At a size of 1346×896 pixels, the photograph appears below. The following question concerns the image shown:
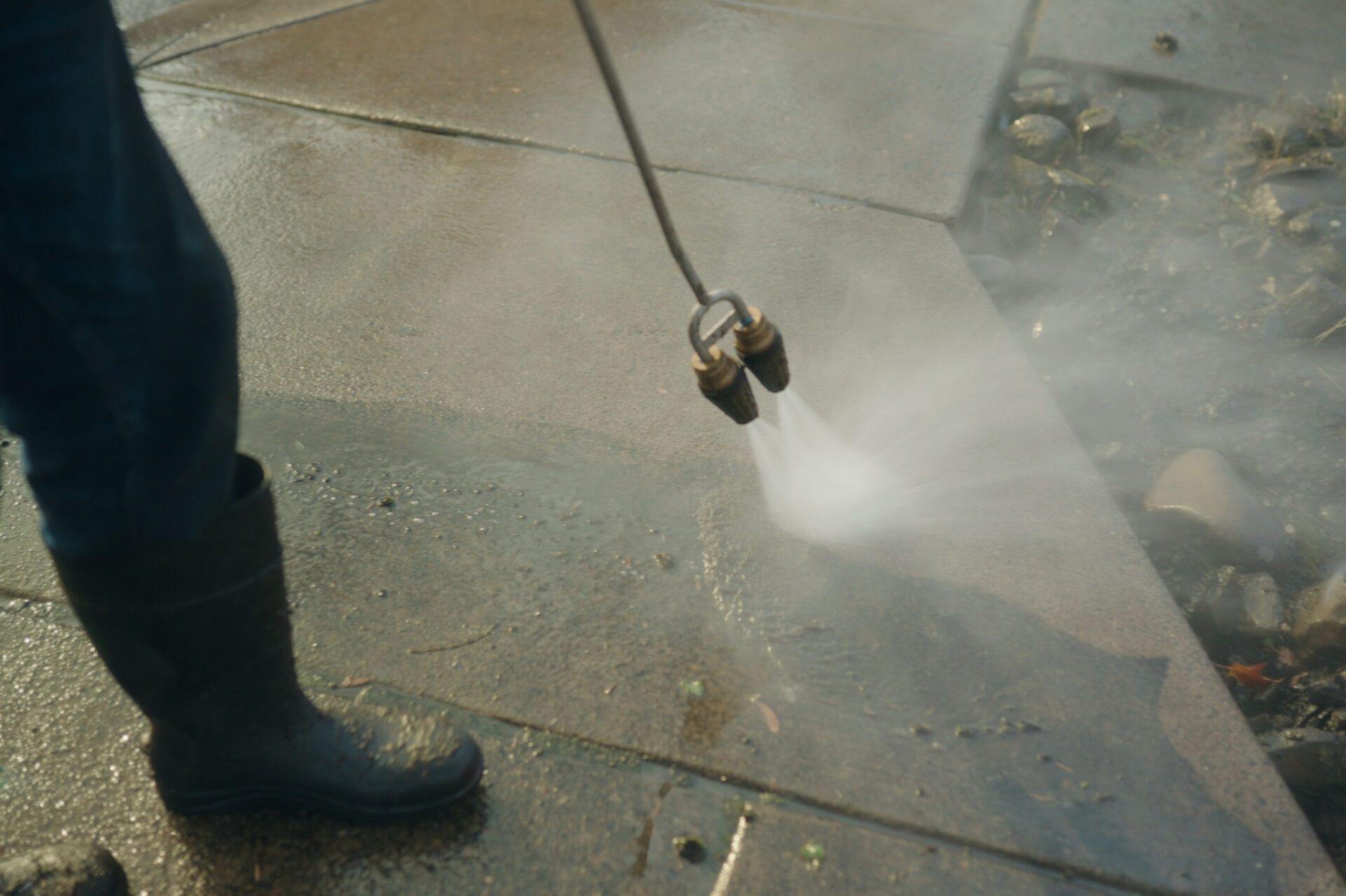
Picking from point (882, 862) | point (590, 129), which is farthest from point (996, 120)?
point (882, 862)

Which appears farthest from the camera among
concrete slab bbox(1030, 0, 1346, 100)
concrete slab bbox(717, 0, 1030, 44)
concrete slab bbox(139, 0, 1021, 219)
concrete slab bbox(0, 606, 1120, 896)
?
concrete slab bbox(717, 0, 1030, 44)

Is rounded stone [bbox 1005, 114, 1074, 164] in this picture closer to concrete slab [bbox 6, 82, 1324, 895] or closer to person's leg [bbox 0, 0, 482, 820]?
concrete slab [bbox 6, 82, 1324, 895]

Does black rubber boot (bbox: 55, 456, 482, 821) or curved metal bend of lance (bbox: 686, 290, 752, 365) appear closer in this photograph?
black rubber boot (bbox: 55, 456, 482, 821)

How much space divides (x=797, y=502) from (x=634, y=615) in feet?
1.59

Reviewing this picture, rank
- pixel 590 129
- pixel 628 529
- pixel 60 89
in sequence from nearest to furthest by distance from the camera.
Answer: pixel 60 89, pixel 628 529, pixel 590 129

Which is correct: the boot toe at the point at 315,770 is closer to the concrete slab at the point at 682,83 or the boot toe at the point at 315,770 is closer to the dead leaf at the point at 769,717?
the dead leaf at the point at 769,717


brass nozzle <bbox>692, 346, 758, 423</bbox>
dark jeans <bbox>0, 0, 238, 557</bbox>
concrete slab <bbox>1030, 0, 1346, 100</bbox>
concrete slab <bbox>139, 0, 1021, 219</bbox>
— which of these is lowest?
concrete slab <bbox>1030, 0, 1346, 100</bbox>

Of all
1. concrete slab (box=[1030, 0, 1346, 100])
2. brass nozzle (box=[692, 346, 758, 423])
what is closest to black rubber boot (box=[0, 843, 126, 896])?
brass nozzle (box=[692, 346, 758, 423])

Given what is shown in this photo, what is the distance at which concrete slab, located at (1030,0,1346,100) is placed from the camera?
14.3 feet

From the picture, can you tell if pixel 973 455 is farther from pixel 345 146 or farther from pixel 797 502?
pixel 345 146

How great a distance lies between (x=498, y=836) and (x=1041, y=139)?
3411 mm

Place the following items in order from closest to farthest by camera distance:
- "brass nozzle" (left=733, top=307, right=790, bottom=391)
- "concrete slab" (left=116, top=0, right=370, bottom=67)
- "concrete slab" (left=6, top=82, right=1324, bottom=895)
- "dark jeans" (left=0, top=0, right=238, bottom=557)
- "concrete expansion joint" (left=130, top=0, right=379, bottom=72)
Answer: "dark jeans" (left=0, top=0, right=238, bottom=557)
"concrete slab" (left=6, top=82, right=1324, bottom=895)
"brass nozzle" (left=733, top=307, right=790, bottom=391)
"concrete expansion joint" (left=130, top=0, right=379, bottom=72)
"concrete slab" (left=116, top=0, right=370, bottom=67)

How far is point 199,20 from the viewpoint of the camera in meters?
4.21

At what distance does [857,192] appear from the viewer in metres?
3.29
